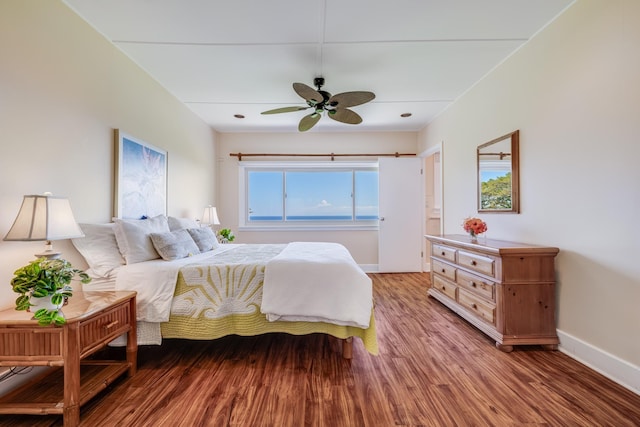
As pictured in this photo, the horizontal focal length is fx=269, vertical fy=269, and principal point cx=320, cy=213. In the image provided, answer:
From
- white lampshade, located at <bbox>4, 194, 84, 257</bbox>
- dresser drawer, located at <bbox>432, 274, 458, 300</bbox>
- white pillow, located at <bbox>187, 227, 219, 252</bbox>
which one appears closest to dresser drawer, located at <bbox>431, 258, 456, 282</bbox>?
dresser drawer, located at <bbox>432, 274, 458, 300</bbox>

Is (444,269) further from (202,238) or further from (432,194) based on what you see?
(202,238)

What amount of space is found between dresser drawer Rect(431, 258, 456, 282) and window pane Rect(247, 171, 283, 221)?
2785mm

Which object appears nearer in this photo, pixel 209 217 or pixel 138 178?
pixel 138 178

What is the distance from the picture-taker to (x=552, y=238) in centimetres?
212

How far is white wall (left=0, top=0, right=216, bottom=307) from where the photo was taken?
154 cm

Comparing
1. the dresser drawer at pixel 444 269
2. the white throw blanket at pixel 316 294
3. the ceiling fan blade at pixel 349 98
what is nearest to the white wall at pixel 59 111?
the white throw blanket at pixel 316 294

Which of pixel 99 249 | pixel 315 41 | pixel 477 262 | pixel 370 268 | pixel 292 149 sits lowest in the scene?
pixel 370 268

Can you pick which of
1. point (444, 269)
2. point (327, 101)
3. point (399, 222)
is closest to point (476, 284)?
point (444, 269)

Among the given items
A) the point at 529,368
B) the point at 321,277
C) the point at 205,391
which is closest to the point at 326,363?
the point at 321,277

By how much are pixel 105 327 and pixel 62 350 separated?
224 mm

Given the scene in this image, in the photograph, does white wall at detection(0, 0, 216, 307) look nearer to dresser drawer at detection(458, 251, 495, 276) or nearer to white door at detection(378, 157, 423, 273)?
dresser drawer at detection(458, 251, 495, 276)

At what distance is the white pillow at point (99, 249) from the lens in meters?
1.92

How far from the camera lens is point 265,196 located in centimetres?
500

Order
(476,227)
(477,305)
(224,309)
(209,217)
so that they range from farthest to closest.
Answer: (209,217) → (476,227) → (477,305) → (224,309)
